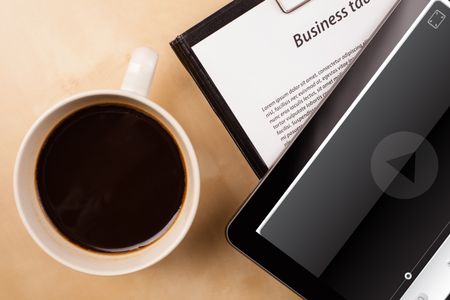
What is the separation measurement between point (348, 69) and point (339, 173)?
10cm

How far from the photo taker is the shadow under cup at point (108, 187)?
0.54 metres

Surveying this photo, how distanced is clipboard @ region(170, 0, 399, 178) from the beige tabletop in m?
0.04

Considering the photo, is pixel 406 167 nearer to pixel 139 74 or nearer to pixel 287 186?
pixel 287 186

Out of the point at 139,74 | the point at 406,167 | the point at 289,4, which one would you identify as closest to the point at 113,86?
the point at 139,74

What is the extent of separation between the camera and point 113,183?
1.93ft

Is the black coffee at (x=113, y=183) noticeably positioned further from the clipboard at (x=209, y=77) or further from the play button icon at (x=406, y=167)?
the play button icon at (x=406, y=167)

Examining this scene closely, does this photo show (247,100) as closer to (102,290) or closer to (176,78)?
(176,78)

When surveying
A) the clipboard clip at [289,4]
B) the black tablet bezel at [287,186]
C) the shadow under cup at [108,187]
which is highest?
the clipboard clip at [289,4]

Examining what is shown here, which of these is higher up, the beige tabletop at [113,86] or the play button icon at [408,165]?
the play button icon at [408,165]

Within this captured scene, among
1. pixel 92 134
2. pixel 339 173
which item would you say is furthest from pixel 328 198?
pixel 92 134

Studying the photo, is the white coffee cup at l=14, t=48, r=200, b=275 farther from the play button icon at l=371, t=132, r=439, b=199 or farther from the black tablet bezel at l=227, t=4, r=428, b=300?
the play button icon at l=371, t=132, r=439, b=199

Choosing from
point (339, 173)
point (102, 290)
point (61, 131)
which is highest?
point (339, 173)

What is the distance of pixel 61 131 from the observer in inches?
22.1

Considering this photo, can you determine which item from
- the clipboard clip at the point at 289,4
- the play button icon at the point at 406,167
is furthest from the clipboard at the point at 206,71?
the play button icon at the point at 406,167
